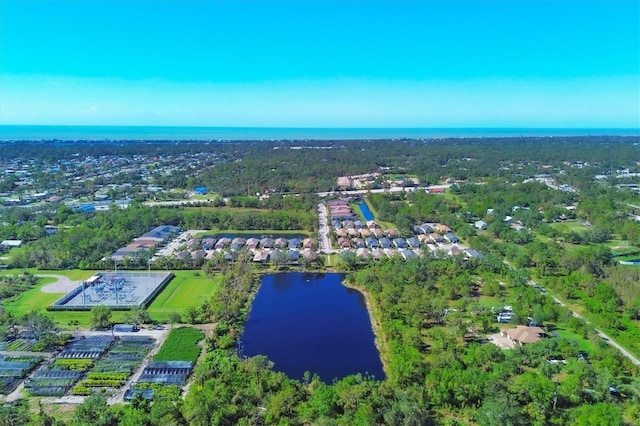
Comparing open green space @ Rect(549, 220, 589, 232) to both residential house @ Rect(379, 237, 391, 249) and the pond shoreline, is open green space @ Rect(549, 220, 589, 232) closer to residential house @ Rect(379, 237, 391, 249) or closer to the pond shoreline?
residential house @ Rect(379, 237, 391, 249)

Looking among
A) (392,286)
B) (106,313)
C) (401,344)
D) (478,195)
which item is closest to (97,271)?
(106,313)

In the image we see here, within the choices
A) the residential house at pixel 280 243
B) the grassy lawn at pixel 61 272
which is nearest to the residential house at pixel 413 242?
the residential house at pixel 280 243

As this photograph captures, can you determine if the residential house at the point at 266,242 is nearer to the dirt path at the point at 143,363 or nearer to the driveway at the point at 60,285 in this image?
the driveway at the point at 60,285

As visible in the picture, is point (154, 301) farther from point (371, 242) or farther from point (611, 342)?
point (611, 342)

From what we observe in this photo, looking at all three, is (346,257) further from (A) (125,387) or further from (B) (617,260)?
(B) (617,260)

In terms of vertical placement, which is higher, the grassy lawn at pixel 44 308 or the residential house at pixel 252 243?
the residential house at pixel 252 243

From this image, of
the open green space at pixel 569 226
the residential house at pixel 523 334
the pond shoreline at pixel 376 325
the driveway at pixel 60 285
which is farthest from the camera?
the open green space at pixel 569 226

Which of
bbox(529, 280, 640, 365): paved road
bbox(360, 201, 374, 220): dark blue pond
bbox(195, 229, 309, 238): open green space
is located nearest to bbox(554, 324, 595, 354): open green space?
bbox(529, 280, 640, 365): paved road

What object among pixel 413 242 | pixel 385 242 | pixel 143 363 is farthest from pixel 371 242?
pixel 143 363
